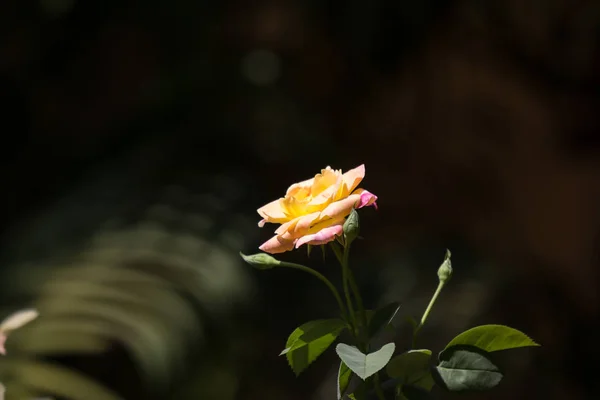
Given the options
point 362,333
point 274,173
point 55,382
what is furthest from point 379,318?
point 274,173

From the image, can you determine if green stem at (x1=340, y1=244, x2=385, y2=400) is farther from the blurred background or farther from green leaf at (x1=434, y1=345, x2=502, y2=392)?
the blurred background

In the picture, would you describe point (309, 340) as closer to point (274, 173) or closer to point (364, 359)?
point (364, 359)

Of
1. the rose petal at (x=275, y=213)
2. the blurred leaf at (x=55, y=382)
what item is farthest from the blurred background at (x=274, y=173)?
the rose petal at (x=275, y=213)

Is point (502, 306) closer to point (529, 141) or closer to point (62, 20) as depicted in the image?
point (529, 141)

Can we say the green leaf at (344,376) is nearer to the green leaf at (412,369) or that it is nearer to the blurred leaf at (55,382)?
the green leaf at (412,369)

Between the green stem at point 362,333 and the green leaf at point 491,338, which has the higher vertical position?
the green stem at point 362,333

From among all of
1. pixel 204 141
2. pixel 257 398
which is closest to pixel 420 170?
pixel 204 141
